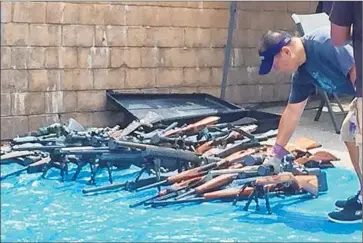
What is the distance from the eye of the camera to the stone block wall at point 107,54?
559 cm

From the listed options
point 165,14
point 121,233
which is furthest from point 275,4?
point 121,233

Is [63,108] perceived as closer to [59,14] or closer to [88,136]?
[59,14]

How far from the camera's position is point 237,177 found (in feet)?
12.5

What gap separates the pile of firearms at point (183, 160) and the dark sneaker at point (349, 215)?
367 mm

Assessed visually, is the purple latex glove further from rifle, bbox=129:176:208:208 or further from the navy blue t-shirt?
rifle, bbox=129:176:208:208

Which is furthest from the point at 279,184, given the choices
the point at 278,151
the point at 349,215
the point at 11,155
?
the point at 11,155

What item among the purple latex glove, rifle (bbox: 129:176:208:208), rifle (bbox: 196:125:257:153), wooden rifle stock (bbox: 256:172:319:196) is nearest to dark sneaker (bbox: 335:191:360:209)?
wooden rifle stock (bbox: 256:172:319:196)

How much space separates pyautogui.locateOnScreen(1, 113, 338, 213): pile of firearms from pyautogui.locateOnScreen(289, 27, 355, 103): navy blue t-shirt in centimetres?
51

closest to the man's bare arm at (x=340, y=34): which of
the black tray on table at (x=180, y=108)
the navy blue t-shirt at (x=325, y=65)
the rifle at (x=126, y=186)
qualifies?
the navy blue t-shirt at (x=325, y=65)

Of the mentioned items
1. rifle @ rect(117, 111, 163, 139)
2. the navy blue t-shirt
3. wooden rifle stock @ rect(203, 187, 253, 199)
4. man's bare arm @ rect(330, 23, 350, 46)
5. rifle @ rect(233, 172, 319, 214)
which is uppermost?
man's bare arm @ rect(330, 23, 350, 46)

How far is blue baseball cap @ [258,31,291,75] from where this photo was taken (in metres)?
3.31

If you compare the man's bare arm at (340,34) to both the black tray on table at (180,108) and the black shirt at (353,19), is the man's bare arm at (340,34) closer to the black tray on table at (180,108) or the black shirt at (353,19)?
the black shirt at (353,19)

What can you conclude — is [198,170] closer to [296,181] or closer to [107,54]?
[296,181]

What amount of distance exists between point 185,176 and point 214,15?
3.35 meters
